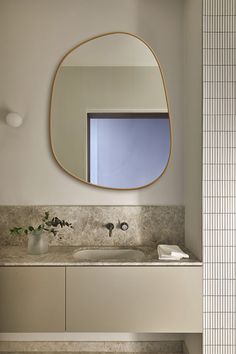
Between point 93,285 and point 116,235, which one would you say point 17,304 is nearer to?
point 93,285

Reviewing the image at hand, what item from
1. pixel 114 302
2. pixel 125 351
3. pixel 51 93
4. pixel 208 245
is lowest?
pixel 125 351

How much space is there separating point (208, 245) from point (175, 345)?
921 mm

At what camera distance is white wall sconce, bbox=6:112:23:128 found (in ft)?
7.37

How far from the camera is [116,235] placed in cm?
233

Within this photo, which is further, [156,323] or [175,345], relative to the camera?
[175,345]

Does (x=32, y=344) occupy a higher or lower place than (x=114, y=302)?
lower

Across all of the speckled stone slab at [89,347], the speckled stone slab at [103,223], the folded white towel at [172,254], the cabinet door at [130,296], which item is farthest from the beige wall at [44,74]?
the speckled stone slab at [89,347]

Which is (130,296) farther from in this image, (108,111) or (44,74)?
(44,74)

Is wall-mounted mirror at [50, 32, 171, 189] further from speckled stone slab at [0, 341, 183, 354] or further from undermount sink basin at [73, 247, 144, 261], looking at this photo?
speckled stone slab at [0, 341, 183, 354]

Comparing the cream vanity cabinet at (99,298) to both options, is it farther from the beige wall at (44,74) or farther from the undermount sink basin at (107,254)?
the beige wall at (44,74)

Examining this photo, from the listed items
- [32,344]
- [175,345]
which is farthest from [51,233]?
[175,345]

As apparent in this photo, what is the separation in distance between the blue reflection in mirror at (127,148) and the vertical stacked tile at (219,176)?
50cm

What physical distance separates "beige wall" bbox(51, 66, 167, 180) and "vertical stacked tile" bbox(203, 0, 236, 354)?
524 millimetres

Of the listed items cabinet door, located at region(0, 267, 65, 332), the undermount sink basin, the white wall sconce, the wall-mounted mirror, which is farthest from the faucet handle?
the white wall sconce
